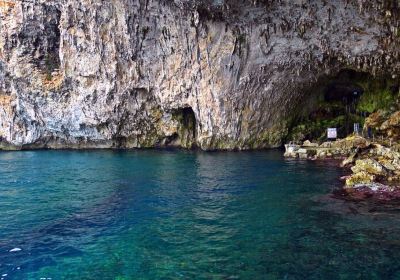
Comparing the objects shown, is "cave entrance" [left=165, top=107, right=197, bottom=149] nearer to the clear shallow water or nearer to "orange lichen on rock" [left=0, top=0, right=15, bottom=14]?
the clear shallow water

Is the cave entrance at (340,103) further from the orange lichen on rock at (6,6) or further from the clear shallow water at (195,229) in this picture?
the orange lichen on rock at (6,6)

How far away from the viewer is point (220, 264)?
12609 millimetres

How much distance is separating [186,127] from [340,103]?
784 inches

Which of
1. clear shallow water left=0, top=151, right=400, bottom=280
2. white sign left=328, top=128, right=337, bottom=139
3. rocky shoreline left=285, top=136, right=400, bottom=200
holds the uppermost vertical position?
white sign left=328, top=128, right=337, bottom=139

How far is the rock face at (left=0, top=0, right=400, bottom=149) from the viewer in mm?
38469

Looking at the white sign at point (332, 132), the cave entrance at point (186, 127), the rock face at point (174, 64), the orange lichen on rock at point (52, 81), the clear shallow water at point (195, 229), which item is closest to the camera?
the clear shallow water at point (195, 229)

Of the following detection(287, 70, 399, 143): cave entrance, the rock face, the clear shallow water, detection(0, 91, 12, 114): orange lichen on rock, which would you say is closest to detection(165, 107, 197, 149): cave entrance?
the rock face

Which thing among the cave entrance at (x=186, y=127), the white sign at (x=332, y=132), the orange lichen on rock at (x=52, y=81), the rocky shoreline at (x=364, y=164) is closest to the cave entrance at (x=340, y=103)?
the white sign at (x=332, y=132)

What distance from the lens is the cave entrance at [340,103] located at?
46875 mm

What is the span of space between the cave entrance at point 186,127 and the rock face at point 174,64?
0.14 m

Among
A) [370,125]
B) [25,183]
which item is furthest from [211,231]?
[370,125]

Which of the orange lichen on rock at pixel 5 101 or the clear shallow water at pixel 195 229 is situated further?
the orange lichen on rock at pixel 5 101

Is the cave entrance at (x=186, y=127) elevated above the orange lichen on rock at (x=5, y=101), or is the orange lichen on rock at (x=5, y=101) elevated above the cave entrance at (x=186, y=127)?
the orange lichen on rock at (x=5, y=101)

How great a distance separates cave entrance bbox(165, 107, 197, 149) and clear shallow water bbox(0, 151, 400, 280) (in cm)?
2389
